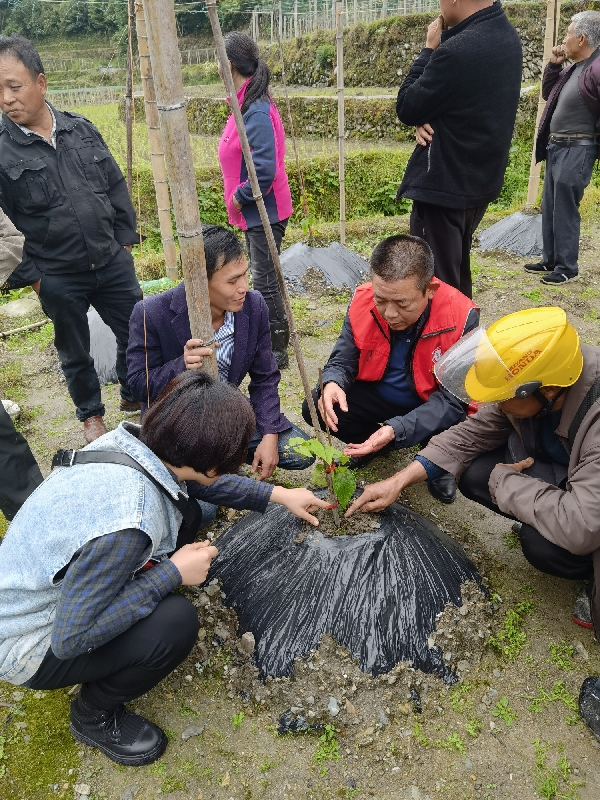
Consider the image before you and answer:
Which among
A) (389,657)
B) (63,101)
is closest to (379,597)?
(389,657)

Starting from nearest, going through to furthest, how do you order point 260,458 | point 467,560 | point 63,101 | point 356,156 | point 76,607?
point 76,607 < point 467,560 < point 260,458 < point 356,156 < point 63,101

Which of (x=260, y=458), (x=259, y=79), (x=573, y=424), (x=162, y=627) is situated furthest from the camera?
(x=259, y=79)

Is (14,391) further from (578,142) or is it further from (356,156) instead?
(356,156)

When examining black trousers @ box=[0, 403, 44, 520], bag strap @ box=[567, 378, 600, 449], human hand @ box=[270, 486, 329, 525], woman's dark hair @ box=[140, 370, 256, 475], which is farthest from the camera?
black trousers @ box=[0, 403, 44, 520]

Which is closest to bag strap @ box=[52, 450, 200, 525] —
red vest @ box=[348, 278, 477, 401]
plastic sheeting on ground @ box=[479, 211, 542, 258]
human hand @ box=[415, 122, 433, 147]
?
red vest @ box=[348, 278, 477, 401]

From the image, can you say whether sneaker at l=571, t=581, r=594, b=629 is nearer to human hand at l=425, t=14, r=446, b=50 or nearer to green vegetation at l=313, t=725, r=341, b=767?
green vegetation at l=313, t=725, r=341, b=767

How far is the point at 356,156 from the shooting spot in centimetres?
1188

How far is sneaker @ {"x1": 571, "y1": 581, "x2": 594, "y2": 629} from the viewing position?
216 cm

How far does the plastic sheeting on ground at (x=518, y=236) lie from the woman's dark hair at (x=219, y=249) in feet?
15.6

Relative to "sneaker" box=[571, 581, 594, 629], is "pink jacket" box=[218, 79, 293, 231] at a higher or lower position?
higher

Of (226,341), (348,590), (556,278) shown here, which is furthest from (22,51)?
(556,278)

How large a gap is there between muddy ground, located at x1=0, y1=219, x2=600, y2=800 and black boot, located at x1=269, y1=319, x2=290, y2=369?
2116mm

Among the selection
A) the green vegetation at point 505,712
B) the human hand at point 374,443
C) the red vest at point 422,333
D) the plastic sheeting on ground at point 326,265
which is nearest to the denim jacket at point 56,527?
the human hand at point 374,443

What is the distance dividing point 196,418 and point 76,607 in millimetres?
545
